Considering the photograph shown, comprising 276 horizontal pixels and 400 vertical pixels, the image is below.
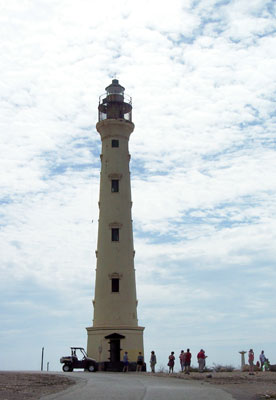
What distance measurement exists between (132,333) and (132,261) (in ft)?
17.7

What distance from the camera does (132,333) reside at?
126 feet

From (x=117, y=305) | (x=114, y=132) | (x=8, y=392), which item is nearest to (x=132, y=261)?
(x=117, y=305)

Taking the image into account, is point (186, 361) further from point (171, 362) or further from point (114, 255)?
point (114, 255)

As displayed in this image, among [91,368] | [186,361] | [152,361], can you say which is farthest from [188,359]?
[91,368]

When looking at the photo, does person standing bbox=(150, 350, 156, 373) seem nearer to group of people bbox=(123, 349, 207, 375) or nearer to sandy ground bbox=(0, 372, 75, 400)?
group of people bbox=(123, 349, 207, 375)

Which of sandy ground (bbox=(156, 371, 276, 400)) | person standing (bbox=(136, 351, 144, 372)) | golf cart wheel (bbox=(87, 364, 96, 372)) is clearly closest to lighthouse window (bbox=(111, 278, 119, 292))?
person standing (bbox=(136, 351, 144, 372))

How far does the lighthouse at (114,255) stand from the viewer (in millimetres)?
38031

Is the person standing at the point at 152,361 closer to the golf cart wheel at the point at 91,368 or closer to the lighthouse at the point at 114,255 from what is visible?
the lighthouse at the point at 114,255

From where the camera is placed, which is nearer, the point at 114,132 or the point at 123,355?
the point at 123,355

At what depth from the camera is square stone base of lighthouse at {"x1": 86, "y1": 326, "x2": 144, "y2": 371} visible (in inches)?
1481

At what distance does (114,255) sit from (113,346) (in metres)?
6.60

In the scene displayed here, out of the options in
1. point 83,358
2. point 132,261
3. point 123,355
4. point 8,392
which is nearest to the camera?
point 8,392

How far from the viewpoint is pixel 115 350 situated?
38.0 meters

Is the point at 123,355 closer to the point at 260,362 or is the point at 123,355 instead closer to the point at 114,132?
the point at 260,362
